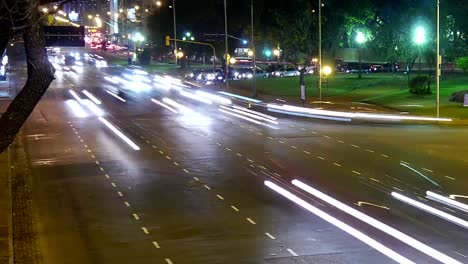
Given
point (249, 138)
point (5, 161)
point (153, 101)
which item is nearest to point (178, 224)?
point (5, 161)

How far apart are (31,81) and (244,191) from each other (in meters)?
12.4

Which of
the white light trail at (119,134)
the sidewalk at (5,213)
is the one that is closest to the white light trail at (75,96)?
the white light trail at (119,134)

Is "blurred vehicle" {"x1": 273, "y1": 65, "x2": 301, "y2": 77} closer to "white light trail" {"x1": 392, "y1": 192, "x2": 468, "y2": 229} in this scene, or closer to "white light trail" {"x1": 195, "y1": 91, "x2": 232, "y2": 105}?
"white light trail" {"x1": 195, "y1": 91, "x2": 232, "y2": 105}

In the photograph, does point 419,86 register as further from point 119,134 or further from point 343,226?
point 343,226

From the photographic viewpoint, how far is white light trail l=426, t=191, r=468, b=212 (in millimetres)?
19930

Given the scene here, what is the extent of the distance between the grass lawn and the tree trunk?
37.8 meters

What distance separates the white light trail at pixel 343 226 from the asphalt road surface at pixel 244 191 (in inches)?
1.1

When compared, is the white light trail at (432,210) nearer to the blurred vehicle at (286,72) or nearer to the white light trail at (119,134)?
the white light trail at (119,134)

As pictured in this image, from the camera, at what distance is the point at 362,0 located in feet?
273

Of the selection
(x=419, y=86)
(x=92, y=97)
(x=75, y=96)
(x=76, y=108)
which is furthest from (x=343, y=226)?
(x=75, y=96)

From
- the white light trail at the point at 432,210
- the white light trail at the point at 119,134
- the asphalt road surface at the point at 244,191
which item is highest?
the white light trail at the point at 119,134

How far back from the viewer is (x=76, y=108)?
5297 centimetres

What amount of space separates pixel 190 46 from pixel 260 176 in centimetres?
9159

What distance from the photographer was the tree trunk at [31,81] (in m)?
10.6
